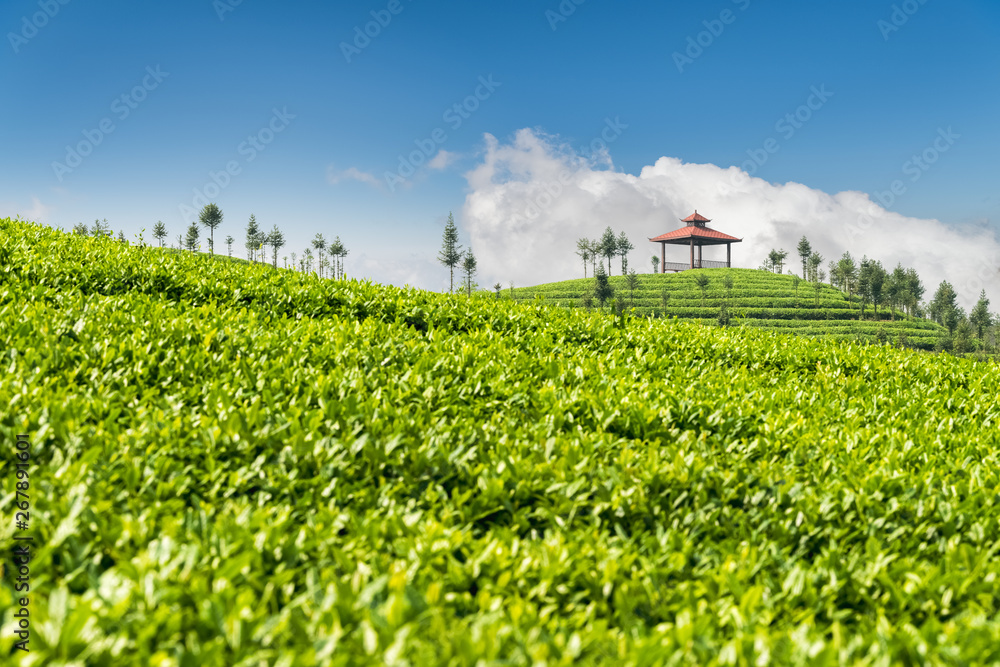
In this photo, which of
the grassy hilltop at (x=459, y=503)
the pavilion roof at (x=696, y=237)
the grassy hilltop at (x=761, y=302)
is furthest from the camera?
the pavilion roof at (x=696, y=237)

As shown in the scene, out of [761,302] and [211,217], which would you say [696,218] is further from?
[211,217]

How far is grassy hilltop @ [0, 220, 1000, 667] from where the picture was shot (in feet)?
7.11

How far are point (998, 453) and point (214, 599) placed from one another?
5.75 m

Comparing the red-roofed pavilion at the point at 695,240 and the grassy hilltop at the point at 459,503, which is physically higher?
the red-roofed pavilion at the point at 695,240

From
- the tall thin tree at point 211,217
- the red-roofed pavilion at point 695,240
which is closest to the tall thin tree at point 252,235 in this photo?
the tall thin tree at point 211,217

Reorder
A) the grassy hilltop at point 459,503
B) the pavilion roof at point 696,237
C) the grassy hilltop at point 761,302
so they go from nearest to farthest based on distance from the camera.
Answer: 1. the grassy hilltop at point 459,503
2. the grassy hilltop at point 761,302
3. the pavilion roof at point 696,237

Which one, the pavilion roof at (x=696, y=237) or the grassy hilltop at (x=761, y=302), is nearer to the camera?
the grassy hilltop at (x=761, y=302)

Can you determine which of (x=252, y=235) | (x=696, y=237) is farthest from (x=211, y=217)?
(x=696, y=237)

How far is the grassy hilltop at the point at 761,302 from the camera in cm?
8125

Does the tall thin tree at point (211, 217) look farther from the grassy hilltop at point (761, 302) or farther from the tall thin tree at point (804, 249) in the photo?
the tall thin tree at point (804, 249)

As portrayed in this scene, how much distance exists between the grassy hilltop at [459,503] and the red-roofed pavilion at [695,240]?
109278 mm

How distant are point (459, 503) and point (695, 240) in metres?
114

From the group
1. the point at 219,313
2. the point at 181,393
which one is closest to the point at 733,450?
the point at 181,393


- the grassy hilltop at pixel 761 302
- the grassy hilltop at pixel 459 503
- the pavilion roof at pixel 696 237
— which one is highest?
the pavilion roof at pixel 696 237
